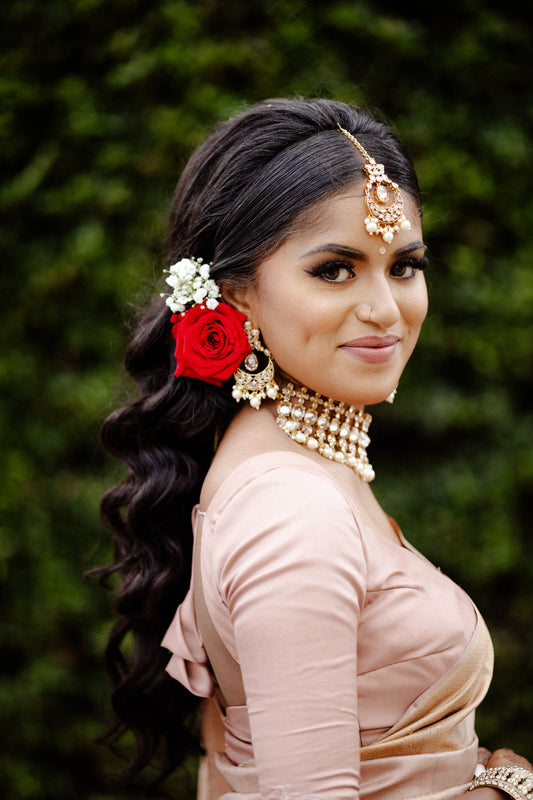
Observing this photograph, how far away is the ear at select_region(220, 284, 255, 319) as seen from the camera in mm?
1612

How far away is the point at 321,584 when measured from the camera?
1.25 m

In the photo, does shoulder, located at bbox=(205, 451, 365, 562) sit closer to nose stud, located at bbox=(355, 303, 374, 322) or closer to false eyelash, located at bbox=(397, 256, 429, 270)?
nose stud, located at bbox=(355, 303, 374, 322)

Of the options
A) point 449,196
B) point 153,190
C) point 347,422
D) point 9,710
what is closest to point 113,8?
point 153,190

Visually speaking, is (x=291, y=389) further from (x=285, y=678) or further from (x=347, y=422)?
(x=285, y=678)

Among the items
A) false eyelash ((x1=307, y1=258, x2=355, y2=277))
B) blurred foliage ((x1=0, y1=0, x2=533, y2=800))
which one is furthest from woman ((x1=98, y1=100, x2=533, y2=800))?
blurred foliage ((x1=0, y1=0, x2=533, y2=800))

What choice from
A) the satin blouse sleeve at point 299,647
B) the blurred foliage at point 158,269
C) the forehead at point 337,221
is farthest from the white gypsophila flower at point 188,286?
the blurred foliage at point 158,269

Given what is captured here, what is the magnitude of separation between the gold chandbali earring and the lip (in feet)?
0.60

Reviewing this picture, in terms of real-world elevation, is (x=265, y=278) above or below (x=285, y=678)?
above

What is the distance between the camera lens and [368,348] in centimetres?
154

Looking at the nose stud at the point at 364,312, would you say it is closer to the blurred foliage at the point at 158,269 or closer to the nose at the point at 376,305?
the nose at the point at 376,305

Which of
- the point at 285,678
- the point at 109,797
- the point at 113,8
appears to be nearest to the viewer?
the point at 285,678

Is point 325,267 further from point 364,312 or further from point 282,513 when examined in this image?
point 282,513

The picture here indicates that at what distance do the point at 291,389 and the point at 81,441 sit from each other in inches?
70.1

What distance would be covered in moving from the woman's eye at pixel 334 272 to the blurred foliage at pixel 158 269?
64.5 inches
